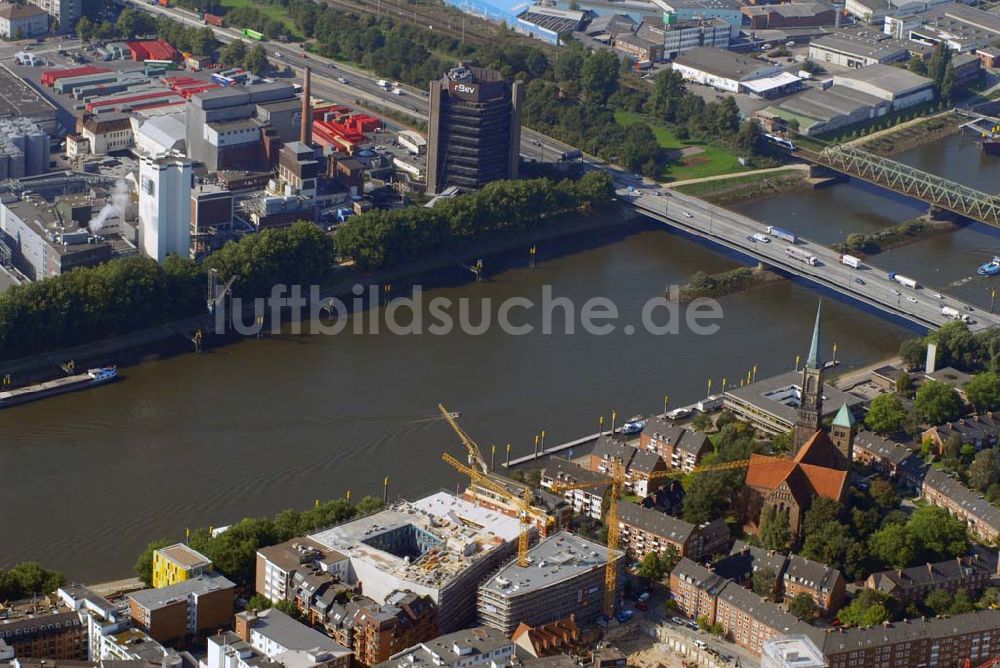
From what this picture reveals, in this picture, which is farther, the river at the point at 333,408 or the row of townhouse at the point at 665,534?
the river at the point at 333,408

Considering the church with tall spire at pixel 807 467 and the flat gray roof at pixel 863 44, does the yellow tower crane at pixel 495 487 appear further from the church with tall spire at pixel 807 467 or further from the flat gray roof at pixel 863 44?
the flat gray roof at pixel 863 44

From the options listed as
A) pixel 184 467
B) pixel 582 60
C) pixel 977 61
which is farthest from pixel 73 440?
pixel 977 61

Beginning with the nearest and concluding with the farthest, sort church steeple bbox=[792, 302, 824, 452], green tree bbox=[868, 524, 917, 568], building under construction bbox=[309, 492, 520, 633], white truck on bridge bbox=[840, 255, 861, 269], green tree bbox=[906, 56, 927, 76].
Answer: building under construction bbox=[309, 492, 520, 633], green tree bbox=[868, 524, 917, 568], church steeple bbox=[792, 302, 824, 452], white truck on bridge bbox=[840, 255, 861, 269], green tree bbox=[906, 56, 927, 76]

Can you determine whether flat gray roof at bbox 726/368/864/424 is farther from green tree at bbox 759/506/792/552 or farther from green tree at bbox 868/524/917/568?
green tree at bbox 868/524/917/568

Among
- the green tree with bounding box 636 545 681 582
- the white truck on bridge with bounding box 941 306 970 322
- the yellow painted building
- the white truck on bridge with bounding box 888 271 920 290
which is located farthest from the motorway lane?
the yellow painted building

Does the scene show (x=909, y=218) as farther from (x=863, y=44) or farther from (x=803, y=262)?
(x=863, y=44)

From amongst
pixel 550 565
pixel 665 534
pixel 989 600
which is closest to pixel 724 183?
pixel 665 534

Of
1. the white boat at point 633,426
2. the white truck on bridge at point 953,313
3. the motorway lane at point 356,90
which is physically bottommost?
the white boat at point 633,426

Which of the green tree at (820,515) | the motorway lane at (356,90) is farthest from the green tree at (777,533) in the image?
the motorway lane at (356,90)
